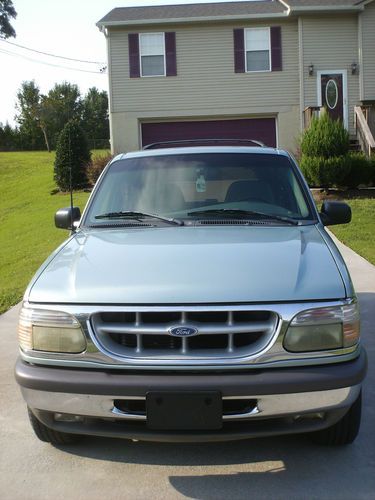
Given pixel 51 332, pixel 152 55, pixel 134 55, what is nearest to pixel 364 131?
pixel 152 55

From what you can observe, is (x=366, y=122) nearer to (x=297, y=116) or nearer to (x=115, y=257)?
(x=297, y=116)

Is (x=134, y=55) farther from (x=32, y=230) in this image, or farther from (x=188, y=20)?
(x=32, y=230)

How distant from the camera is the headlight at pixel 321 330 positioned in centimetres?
280

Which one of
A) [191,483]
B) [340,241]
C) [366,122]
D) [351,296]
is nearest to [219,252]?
[351,296]

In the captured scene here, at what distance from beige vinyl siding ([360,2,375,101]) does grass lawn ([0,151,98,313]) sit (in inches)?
393

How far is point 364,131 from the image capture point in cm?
1747

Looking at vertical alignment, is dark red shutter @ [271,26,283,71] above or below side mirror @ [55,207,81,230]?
above

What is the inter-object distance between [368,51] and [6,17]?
844 inches

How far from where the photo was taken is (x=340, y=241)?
34.0ft

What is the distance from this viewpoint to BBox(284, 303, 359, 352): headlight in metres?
2.80

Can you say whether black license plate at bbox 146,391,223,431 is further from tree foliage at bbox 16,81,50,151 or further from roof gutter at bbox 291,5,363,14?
tree foliage at bbox 16,81,50,151

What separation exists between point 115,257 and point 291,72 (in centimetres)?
1809

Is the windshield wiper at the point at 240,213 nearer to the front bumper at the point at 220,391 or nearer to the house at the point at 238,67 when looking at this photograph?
the front bumper at the point at 220,391

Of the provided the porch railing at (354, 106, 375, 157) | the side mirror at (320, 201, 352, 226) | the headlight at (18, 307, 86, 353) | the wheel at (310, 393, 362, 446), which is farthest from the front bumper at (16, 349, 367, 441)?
the porch railing at (354, 106, 375, 157)
